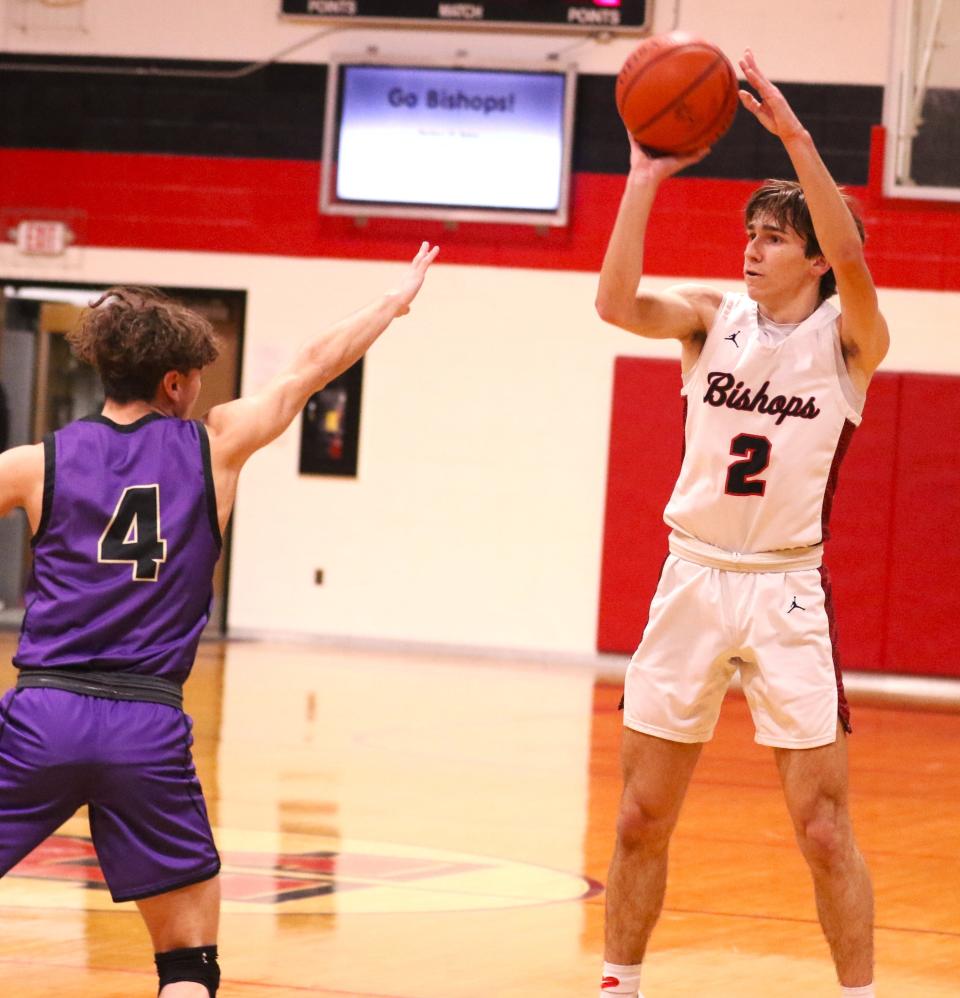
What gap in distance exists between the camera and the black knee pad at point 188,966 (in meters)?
2.94

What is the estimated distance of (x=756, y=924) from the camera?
493 centimetres

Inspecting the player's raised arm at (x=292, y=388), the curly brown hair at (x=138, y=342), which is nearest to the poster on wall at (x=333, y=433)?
the player's raised arm at (x=292, y=388)

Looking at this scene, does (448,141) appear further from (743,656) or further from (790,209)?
(743,656)

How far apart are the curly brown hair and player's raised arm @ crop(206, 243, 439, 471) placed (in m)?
0.12

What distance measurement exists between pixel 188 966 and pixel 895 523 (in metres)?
10.3

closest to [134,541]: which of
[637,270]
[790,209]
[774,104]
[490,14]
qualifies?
[637,270]

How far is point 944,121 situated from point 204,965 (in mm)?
9667

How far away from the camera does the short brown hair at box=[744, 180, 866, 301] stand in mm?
3770

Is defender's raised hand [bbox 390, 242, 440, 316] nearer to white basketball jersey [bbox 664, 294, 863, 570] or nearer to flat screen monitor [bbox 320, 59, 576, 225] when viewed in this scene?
white basketball jersey [bbox 664, 294, 863, 570]

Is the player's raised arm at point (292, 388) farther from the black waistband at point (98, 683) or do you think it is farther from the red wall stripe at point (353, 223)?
the red wall stripe at point (353, 223)

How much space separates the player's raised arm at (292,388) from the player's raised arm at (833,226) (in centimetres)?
78

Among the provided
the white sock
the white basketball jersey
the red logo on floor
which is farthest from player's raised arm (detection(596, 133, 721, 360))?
the red logo on floor

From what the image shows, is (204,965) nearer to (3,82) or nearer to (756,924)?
(756,924)

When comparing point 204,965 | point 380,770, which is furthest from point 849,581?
point 204,965
